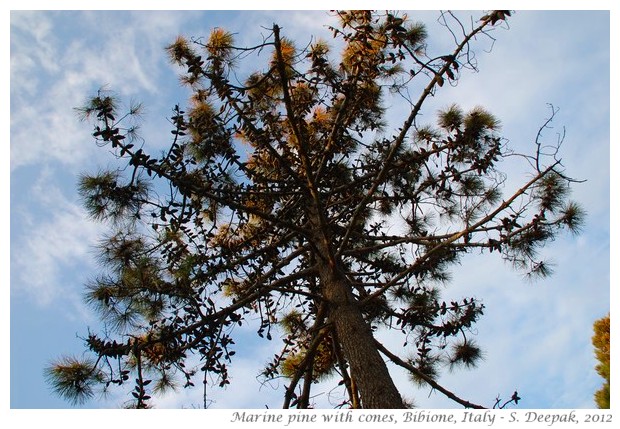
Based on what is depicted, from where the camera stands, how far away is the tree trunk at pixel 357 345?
3819 millimetres

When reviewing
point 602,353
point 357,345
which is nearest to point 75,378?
point 357,345

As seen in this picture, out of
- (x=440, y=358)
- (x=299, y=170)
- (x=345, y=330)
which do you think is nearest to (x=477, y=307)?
(x=440, y=358)

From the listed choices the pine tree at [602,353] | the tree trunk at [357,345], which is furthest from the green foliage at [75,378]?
the pine tree at [602,353]

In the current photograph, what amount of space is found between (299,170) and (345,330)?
223 cm

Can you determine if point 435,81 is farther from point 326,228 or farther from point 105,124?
point 105,124

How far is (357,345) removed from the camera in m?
4.19

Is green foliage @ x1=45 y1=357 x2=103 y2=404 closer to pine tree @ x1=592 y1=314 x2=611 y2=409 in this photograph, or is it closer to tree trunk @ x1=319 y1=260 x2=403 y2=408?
tree trunk @ x1=319 y1=260 x2=403 y2=408

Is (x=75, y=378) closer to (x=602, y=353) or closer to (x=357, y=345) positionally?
(x=357, y=345)

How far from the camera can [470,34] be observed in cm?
421

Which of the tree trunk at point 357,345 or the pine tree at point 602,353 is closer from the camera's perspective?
the tree trunk at point 357,345

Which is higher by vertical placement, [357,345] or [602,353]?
[602,353]

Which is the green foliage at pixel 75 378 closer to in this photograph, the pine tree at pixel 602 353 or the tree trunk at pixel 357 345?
the tree trunk at pixel 357 345

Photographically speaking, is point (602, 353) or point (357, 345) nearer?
point (357, 345)

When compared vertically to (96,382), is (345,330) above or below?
above
